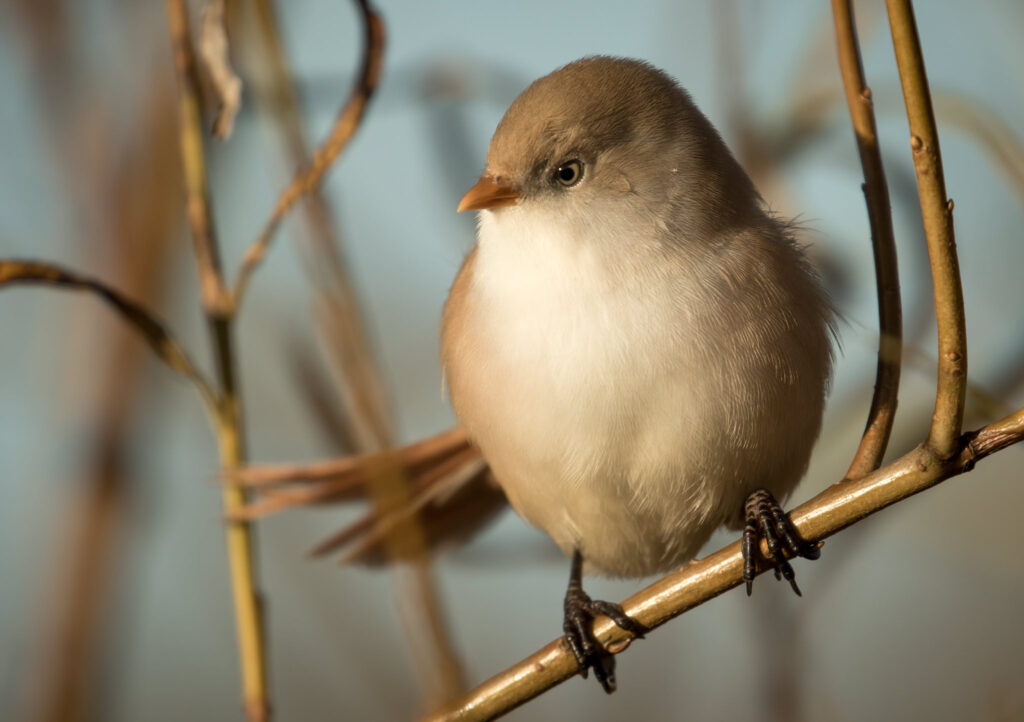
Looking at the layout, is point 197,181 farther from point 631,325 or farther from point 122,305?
point 631,325

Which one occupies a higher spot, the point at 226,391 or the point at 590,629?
the point at 226,391

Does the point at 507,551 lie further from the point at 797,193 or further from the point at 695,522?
the point at 797,193

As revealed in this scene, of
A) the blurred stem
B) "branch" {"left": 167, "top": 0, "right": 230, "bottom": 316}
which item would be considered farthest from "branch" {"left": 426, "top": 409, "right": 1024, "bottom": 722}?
"branch" {"left": 167, "top": 0, "right": 230, "bottom": 316}

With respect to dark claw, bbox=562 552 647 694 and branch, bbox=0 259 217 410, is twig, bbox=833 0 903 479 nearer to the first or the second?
dark claw, bbox=562 552 647 694

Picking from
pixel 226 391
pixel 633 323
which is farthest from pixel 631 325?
pixel 226 391

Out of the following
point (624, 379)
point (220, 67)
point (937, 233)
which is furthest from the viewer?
point (624, 379)

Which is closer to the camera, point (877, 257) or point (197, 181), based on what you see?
point (877, 257)

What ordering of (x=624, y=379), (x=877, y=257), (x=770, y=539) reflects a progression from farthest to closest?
(x=624, y=379) → (x=770, y=539) → (x=877, y=257)

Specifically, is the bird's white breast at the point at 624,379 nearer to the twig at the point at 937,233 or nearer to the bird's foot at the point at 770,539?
the bird's foot at the point at 770,539
